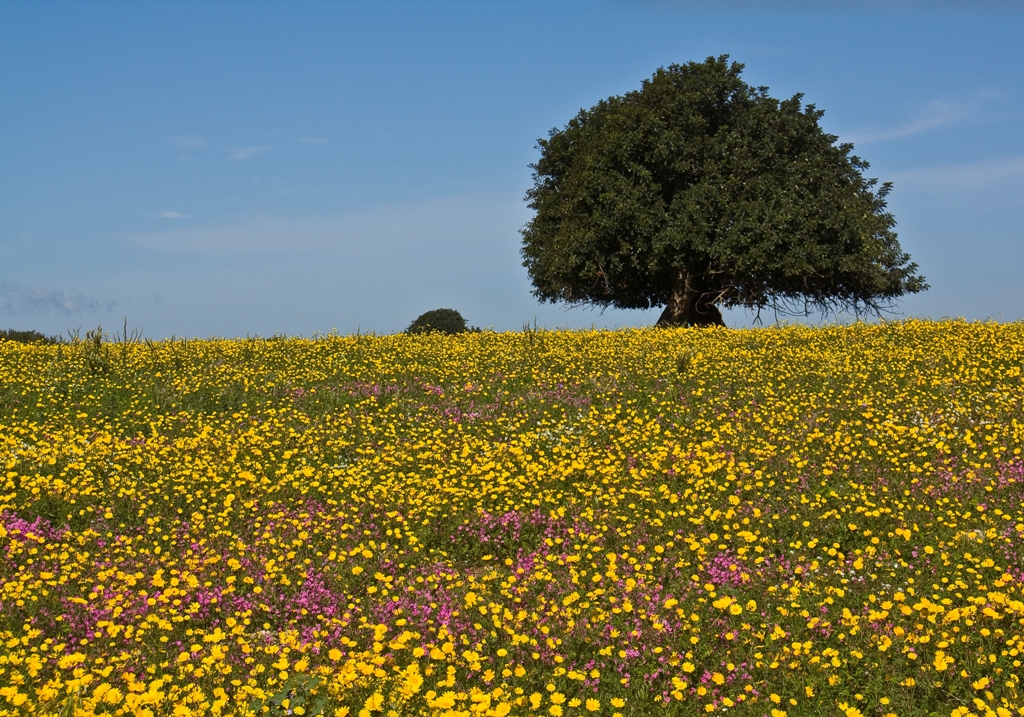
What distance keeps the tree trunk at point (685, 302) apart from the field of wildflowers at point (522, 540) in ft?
54.9

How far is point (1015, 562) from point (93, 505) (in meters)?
11.0

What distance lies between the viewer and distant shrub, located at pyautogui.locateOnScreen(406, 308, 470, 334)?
3272 cm

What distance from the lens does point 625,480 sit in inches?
476

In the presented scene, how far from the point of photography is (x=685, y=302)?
36.0 meters

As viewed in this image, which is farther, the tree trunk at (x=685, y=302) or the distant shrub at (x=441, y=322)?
the tree trunk at (x=685, y=302)

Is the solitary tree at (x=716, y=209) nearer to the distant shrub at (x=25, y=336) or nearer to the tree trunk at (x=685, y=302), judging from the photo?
the tree trunk at (x=685, y=302)

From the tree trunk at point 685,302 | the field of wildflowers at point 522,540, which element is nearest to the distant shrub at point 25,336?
the field of wildflowers at point 522,540

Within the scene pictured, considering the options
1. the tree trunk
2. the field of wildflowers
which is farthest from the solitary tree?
the field of wildflowers

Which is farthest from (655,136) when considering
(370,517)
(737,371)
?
(370,517)

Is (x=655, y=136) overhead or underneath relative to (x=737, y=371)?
overhead

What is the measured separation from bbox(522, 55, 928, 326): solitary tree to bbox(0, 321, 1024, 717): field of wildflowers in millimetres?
13346

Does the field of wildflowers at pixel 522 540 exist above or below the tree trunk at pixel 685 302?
below

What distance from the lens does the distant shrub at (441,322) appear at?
3272 cm

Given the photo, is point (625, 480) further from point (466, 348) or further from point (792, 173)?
point (792, 173)
